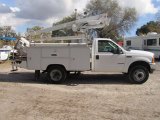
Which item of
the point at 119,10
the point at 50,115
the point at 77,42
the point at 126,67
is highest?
the point at 119,10

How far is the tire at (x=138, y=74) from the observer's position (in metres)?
14.5

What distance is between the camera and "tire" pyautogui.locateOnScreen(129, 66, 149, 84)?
14.5 meters

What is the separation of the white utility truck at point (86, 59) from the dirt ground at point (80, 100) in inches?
22.7

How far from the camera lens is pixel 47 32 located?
696 inches

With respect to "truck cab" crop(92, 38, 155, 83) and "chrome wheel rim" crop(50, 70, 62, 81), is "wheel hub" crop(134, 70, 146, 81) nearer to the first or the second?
"truck cab" crop(92, 38, 155, 83)

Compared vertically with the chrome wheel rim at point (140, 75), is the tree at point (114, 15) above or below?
above

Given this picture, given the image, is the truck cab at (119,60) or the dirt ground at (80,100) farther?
the truck cab at (119,60)

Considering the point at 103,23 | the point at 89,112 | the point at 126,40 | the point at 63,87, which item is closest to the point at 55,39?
the point at 103,23

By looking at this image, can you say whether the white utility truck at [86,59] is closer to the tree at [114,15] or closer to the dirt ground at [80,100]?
the dirt ground at [80,100]

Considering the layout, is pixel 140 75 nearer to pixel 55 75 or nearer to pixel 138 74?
pixel 138 74

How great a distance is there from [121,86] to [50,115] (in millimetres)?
5880

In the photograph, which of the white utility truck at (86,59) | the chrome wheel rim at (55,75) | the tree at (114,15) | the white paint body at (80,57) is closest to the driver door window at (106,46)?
the white utility truck at (86,59)

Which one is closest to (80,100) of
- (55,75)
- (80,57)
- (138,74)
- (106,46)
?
(80,57)

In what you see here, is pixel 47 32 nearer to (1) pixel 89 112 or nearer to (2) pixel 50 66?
(2) pixel 50 66
